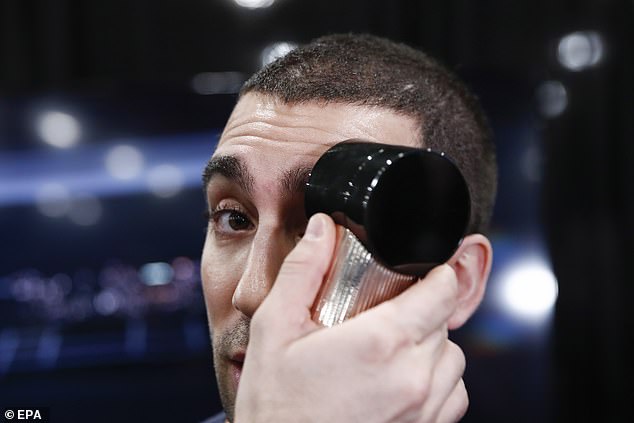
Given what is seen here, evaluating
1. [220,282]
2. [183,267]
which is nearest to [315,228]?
[220,282]

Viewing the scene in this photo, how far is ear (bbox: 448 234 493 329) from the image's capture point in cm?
119

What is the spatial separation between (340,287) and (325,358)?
0.09m

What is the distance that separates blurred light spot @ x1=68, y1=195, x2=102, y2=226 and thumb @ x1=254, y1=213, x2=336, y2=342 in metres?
1.67

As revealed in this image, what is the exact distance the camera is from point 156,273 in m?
2.14

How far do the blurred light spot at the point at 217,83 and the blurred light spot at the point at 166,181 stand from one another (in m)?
0.28

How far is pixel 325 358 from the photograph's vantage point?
61cm

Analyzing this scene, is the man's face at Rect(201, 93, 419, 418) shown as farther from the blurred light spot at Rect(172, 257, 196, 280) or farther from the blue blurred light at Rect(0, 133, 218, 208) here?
the blue blurred light at Rect(0, 133, 218, 208)

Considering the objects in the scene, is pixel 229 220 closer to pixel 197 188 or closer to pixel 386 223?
pixel 386 223

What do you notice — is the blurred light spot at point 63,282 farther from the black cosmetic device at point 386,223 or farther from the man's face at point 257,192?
the black cosmetic device at point 386,223

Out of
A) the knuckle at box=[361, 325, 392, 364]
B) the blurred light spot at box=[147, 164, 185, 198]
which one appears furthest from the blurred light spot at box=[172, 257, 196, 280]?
the knuckle at box=[361, 325, 392, 364]

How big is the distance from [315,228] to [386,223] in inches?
2.9

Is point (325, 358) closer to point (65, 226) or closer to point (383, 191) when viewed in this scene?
point (383, 191)

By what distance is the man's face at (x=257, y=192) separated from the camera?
92 centimetres

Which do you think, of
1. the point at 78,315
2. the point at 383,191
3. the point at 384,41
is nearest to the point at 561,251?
the point at 384,41
